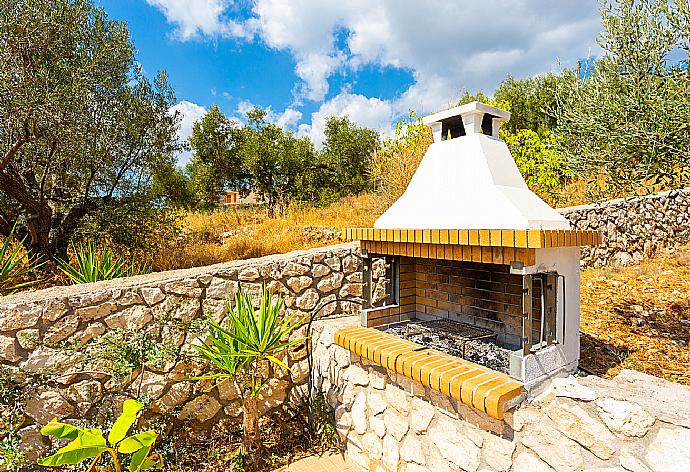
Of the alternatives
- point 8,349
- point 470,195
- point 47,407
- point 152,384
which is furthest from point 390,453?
point 8,349

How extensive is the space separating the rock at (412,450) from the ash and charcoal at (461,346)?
852 millimetres

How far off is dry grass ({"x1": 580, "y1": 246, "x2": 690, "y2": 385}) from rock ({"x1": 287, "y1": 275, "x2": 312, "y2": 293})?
130 inches

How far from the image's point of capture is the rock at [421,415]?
322cm

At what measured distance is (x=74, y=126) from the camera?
18.1ft

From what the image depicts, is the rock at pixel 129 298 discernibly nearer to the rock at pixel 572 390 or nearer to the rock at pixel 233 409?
the rock at pixel 233 409

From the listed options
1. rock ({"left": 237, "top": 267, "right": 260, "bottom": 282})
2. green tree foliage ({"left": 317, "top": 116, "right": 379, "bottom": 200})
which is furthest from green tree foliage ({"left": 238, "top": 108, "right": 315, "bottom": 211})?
rock ({"left": 237, "top": 267, "right": 260, "bottom": 282})

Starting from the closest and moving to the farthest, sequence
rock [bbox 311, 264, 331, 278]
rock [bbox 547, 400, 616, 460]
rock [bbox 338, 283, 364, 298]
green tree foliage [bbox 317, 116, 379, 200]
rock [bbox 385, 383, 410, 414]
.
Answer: rock [bbox 547, 400, 616, 460]
rock [bbox 385, 383, 410, 414]
rock [bbox 311, 264, 331, 278]
rock [bbox 338, 283, 364, 298]
green tree foliage [bbox 317, 116, 379, 200]

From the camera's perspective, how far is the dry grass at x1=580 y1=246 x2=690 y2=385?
3.96 meters

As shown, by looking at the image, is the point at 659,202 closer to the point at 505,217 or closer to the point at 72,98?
the point at 505,217

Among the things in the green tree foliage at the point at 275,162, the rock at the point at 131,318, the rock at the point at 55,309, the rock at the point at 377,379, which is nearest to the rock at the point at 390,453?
the rock at the point at 377,379

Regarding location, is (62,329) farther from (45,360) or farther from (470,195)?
(470,195)

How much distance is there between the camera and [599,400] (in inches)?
90.5

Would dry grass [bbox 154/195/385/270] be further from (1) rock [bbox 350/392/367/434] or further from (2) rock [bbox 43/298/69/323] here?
(1) rock [bbox 350/392/367/434]

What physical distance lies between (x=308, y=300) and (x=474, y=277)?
2.21 metres
